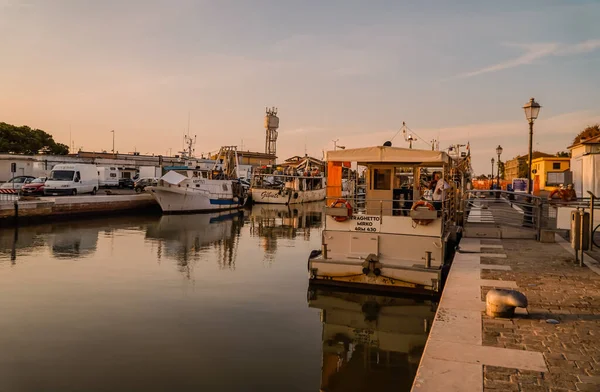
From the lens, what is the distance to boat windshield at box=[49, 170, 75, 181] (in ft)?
123

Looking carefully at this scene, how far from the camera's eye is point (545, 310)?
314 inches

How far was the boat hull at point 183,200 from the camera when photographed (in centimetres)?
3756

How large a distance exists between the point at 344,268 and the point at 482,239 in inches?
287

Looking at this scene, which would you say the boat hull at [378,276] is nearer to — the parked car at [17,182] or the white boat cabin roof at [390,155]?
the white boat cabin roof at [390,155]

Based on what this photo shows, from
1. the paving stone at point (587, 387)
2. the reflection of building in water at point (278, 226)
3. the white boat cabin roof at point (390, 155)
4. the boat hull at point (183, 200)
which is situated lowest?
the reflection of building in water at point (278, 226)

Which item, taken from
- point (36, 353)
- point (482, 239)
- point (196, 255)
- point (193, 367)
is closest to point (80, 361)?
point (36, 353)

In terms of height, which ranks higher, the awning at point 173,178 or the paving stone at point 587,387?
the awning at point 173,178

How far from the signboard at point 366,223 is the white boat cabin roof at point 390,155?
1.54 metres

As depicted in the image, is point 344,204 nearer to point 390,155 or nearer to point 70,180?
point 390,155

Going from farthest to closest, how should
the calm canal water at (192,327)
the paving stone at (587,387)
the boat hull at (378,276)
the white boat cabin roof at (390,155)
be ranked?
1. the white boat cabin roof at (390,155)
2. the boat hull at (378,276)
3. the calm canal water at (192,327)
4. the paving stone at (587,387)

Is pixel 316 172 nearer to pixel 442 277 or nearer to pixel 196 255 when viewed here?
pixel 196 255

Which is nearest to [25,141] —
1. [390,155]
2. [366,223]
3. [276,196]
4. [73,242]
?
[276,196]

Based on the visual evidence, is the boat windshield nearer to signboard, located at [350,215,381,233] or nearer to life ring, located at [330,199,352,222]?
life ring, located at [330,199,352,222]

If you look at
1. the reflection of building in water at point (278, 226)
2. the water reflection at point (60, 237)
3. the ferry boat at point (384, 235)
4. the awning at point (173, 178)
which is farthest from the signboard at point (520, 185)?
the ferry boat at point (384, 235)
